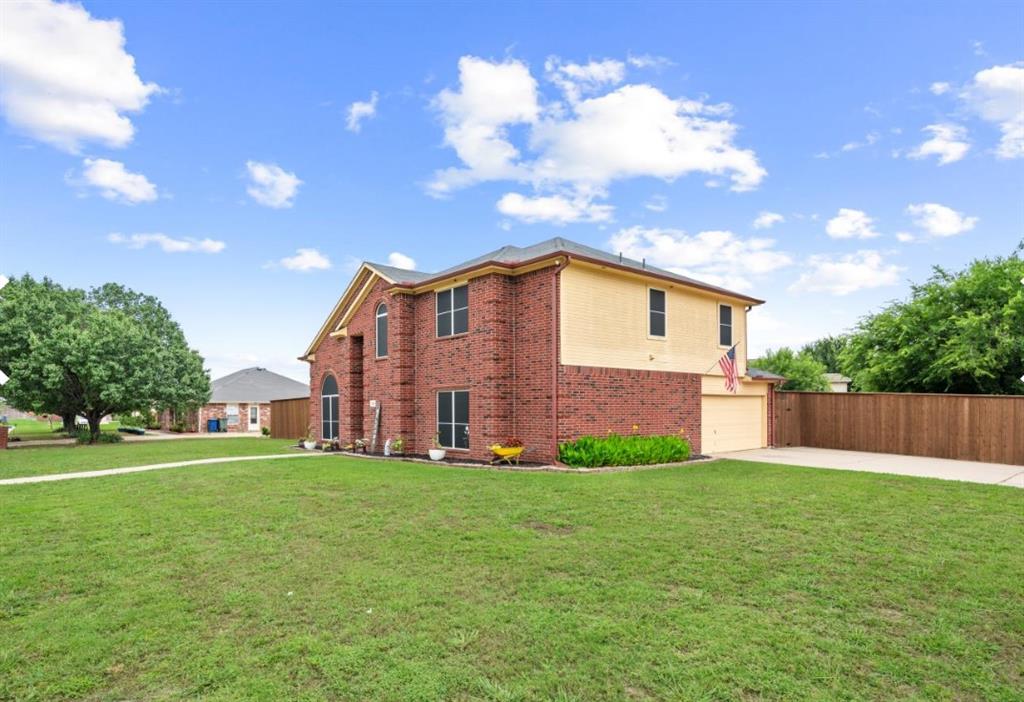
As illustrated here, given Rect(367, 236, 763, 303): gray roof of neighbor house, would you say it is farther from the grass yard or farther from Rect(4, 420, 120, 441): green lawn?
Rect(4, 420, 120, 441): green lawn

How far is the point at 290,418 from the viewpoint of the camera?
2892 centimetres

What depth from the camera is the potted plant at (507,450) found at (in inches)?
521

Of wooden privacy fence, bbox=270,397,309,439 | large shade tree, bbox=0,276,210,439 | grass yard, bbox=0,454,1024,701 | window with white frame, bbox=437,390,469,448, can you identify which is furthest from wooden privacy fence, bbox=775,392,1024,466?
large shade tree, bbox=0,276,210,439

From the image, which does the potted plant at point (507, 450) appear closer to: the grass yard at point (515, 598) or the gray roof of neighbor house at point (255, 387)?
the grass yard at point (515, 598)

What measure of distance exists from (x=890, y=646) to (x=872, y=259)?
22.4 meters

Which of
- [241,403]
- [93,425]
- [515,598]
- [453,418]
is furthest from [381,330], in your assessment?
[241,403]

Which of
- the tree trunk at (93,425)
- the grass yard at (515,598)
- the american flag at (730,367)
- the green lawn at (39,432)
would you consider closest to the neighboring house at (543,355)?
the american flag at (730,367)

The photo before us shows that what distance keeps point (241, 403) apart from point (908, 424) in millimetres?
38540

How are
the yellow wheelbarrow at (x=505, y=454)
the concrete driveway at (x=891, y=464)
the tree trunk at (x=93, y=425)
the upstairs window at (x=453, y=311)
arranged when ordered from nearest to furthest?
the concrete driveway at (x=891, y=464) < the yellow wheelbarrow at (x=505, y=454) < the upstairs window at (x=453, y=311) < the tree trunk at (x=93, y=425)

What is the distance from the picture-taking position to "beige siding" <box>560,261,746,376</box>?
44.6 ft

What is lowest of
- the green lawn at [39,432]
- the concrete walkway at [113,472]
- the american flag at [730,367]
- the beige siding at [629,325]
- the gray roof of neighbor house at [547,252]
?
the green lawn at [39,432]

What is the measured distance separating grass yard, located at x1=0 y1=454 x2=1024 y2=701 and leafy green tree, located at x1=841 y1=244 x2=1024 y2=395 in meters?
17.0

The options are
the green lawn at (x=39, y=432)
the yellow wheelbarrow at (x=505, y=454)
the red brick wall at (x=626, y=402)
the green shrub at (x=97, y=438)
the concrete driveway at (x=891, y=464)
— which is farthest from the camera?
the green lawn at (x=39, y=432)

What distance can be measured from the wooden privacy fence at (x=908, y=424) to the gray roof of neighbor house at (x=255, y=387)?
3151 centimetres
